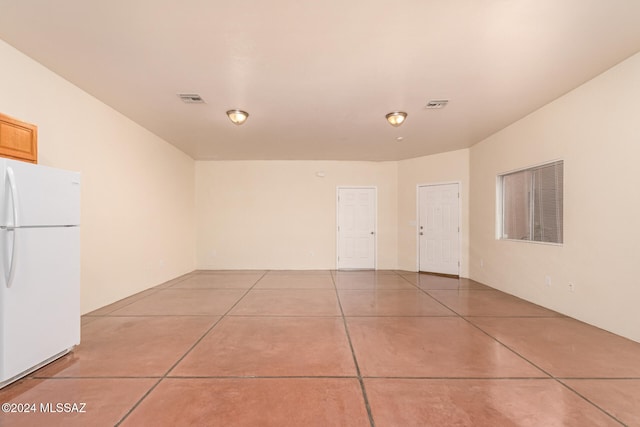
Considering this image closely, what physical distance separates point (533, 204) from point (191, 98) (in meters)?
5.15

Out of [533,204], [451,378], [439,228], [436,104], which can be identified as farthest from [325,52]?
[439,228]

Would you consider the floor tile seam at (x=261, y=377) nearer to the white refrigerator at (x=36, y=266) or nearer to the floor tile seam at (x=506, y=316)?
the white refrigerator at (x=36, y=266)

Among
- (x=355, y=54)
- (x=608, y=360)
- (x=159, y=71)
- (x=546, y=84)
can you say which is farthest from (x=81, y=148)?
(x=608, y=360)

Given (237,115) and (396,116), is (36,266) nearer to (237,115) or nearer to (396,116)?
(237,115)

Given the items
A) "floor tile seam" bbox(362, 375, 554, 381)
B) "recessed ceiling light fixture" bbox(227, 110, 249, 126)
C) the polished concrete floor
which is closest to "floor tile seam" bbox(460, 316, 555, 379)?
the polished concrete floor

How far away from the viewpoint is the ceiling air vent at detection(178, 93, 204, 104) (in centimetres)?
372

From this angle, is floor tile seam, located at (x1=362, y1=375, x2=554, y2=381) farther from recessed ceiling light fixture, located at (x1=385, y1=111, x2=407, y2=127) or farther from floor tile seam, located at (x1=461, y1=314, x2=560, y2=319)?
recessed ceiling light fixture, located at (x1=385, y1=111, x2=407, y2=127)

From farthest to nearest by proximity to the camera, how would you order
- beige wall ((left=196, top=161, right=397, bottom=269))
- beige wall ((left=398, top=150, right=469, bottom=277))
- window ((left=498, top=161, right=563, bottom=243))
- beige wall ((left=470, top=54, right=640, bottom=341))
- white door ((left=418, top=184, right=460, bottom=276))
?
beige wall ((left=196, top=161, right=397, bottom=269)) < white door ((left=418, top=184, right=460, bottom=276)) < beige wall ((left=398, top=150, right=469, bottom=277)) < window ((left=498, top=161, right=563, bottom=243)) < beige wall ((left=470, top=54, right=640, bottom=341))

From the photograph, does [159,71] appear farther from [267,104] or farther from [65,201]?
[65,201]

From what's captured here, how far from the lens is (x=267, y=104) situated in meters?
4.02

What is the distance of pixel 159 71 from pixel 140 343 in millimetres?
2803

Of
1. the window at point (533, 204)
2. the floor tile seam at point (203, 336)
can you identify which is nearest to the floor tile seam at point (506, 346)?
the window at point (533, 204)

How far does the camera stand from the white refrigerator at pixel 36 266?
2123mm

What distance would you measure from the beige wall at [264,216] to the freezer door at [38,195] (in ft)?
15.8
